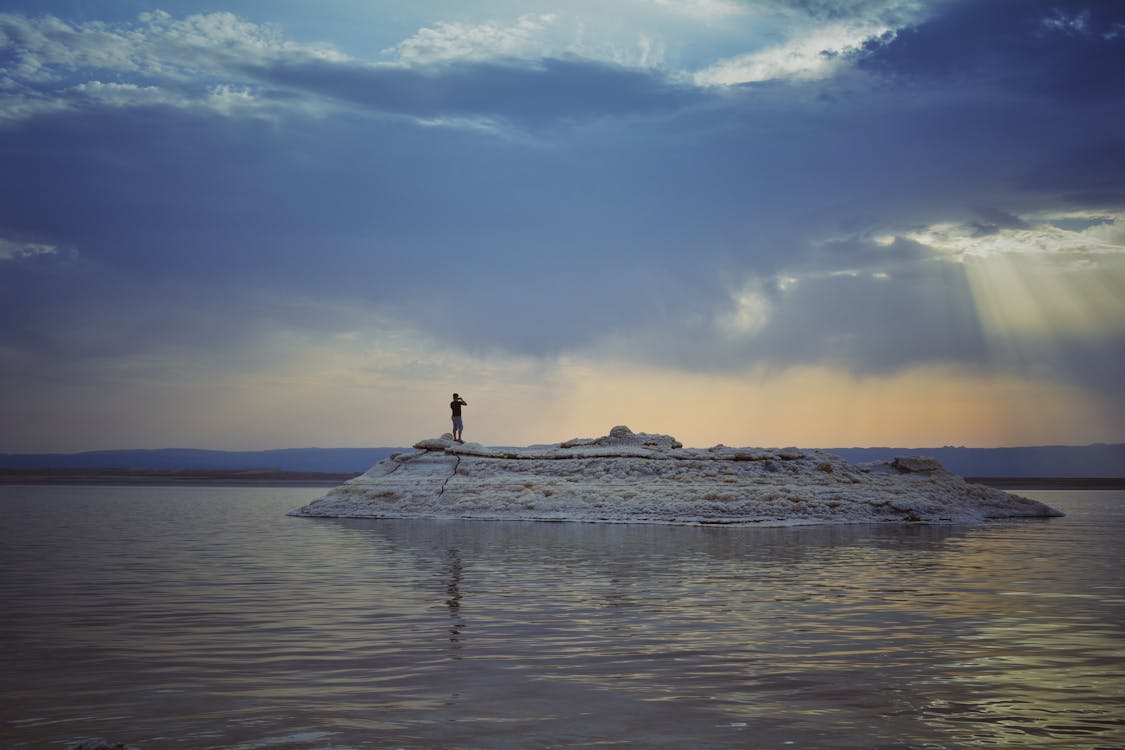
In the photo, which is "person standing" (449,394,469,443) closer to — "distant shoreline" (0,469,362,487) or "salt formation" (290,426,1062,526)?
"salt formation" (290,426,1062,526)

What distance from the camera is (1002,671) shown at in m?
6.96

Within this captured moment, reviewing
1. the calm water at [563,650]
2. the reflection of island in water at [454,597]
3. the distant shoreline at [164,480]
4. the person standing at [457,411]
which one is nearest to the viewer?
the calm water at [563,650]

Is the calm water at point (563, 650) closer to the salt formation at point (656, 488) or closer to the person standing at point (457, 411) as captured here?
the salt formation at point (656, 488)

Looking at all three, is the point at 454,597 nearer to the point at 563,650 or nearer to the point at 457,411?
the point at 563,650

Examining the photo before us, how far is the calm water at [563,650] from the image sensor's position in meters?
5.35

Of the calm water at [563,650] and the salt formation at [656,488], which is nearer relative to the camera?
the calm water at [563,650]

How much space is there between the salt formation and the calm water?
9.88 m

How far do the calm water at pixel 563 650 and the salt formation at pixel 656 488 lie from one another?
9.88 m

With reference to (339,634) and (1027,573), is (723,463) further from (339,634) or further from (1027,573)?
(339,634)

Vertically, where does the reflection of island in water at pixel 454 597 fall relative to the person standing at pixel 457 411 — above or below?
below

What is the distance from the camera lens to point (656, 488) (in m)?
27.7

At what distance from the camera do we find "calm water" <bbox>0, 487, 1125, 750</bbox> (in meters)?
5.35

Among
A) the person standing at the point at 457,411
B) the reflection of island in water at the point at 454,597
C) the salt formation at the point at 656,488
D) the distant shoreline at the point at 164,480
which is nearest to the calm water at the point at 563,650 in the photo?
the reflection of island in water at the point at 454,597

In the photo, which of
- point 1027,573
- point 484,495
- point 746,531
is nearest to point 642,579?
point 1027,573
